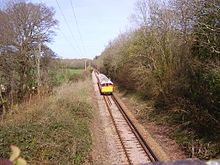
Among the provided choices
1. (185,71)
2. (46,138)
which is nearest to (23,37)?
(185,71)

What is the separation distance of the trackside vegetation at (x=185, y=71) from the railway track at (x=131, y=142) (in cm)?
160

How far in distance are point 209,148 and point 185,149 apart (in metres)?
1.39

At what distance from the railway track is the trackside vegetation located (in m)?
1.60

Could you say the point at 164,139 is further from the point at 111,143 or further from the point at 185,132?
the point at 111,143

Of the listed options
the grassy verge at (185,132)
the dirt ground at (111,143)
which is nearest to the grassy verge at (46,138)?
the dirt ground at (111,143)

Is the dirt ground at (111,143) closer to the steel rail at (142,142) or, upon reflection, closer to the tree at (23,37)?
the steel rail at (142,142)

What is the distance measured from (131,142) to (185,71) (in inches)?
237

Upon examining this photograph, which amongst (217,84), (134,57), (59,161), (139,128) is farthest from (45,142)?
(134,57)

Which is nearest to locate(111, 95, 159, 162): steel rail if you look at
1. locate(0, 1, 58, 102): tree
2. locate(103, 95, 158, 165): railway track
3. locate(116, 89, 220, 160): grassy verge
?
locate(103, 95, 158, 165): railway track

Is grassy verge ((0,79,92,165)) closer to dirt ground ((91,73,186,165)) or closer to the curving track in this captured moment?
dirt ground ((91,73,186,165))

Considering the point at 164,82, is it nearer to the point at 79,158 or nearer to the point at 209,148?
the point at 209,148

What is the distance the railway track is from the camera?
13.4 meters

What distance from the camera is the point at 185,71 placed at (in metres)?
19.8

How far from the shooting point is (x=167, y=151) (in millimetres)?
14398
